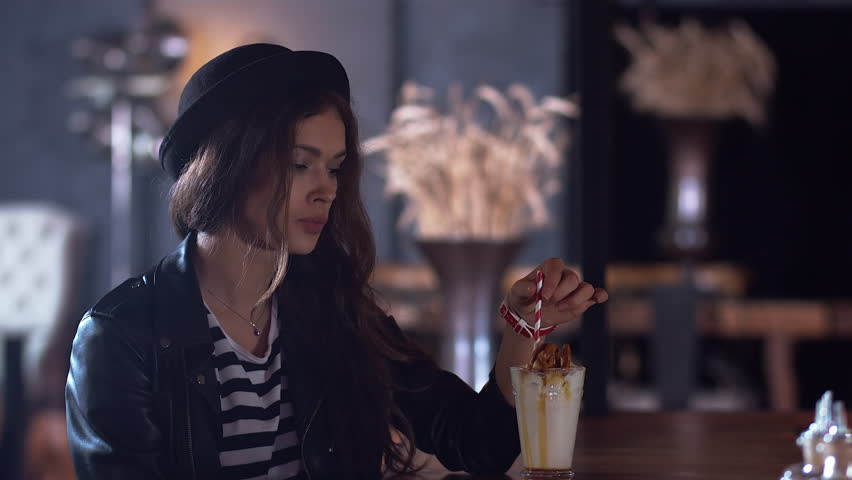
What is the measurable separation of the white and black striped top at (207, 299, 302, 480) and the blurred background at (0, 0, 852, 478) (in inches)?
102

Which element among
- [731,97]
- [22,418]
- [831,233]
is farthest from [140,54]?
[831,233]

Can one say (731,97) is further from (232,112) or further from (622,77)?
(232,112)

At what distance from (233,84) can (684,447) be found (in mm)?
696

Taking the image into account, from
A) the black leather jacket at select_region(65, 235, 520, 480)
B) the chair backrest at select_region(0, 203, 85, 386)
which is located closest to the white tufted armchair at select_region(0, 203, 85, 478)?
the chair backrest at select_region(0, 203, 85, 386)

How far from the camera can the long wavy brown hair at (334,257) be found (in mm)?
1199

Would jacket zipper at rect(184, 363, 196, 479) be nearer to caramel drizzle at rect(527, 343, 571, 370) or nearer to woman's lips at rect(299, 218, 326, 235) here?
woman's lips at rect(299, 218, 326, 235)

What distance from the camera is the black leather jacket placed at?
1.05 metres

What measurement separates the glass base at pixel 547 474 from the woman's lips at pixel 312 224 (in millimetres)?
373

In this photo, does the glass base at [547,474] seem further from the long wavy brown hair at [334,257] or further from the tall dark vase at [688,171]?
the tall dark vase at [688,171]

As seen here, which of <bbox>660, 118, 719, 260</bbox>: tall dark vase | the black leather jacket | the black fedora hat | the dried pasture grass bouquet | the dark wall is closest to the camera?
the black leather jacket

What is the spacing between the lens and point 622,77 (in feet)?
17.1

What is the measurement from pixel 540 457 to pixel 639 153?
434cm

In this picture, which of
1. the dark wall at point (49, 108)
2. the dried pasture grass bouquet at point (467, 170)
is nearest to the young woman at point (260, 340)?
the dried pasture grass bouquet at point (467, 170)

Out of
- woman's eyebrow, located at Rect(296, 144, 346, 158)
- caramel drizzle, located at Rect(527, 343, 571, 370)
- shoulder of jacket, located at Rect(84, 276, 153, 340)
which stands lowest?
caramel drizzle, located at Rect(527, 343, 571, 370)
